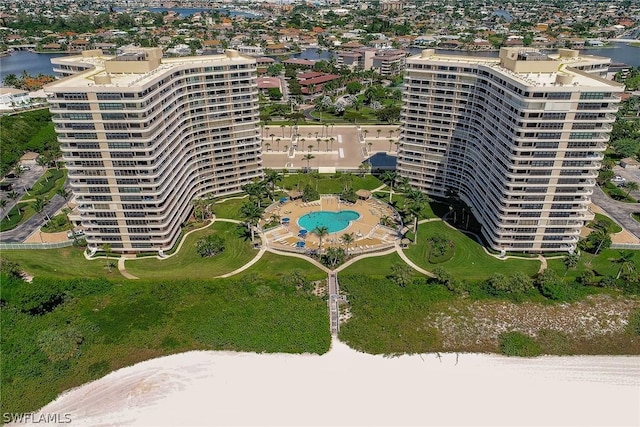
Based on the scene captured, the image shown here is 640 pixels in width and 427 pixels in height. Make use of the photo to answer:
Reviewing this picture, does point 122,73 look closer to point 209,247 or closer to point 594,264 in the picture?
point 209,247

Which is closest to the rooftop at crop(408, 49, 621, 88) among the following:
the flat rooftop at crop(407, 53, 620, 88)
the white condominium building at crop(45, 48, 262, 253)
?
the flat rooftop at crop(407, 53, 620, 88)

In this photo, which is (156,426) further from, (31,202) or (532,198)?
(31,202)

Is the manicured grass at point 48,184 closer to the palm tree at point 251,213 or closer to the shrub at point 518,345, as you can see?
the palm tree at point 251,213

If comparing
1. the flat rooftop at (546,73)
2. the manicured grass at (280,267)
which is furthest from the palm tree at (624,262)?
the manicured grass at (280,267)

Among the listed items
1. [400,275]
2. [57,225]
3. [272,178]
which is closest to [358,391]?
[400,275]

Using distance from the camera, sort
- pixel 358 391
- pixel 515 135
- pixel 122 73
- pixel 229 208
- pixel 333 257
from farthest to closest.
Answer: pixel 229 208 < pixel 122 73 < pixel 333 257 < pixel 515 135 < pixel 358 391

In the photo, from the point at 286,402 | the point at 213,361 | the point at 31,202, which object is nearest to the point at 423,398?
the point at 286,402
